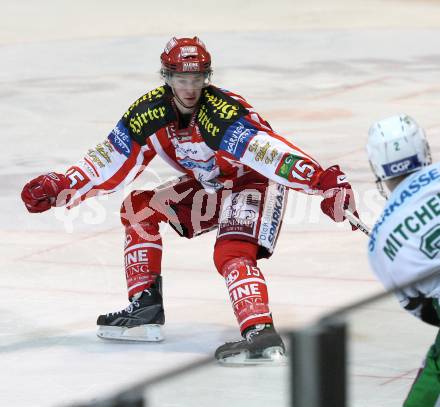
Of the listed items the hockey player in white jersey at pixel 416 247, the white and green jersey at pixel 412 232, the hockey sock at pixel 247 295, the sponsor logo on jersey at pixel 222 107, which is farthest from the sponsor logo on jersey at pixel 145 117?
the white and green jersey at pixel 412 232

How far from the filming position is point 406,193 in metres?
4.19

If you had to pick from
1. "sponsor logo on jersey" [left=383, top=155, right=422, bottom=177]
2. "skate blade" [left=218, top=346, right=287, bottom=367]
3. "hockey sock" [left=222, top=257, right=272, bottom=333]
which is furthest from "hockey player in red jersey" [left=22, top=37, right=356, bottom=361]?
"sponsor logo on jersey" [left=383, top=155, right=422, bottom=177]

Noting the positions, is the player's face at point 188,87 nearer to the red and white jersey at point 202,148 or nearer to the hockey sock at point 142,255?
the red and white jersey at point 202,148

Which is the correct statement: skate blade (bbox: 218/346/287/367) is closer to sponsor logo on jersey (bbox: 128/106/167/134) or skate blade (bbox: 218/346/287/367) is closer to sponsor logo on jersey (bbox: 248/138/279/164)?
sponsor logo on jersey (bbox: 248/138/279/164)

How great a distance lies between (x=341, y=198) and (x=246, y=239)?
0.60 metres

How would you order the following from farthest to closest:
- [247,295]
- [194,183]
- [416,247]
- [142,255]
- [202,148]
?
[194,183], [142,255], [202,148], [247,295], [416,247]

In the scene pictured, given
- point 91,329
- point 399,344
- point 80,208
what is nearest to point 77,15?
point 80,208

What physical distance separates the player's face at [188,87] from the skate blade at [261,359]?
8.05 ft

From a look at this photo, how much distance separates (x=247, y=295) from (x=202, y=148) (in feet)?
2.46

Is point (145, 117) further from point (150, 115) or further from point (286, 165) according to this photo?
point (286, 165)

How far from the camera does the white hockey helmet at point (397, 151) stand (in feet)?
14.3

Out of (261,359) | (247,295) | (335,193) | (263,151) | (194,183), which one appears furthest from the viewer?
(194,183)

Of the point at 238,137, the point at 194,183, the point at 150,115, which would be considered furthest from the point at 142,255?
the point at 238,137

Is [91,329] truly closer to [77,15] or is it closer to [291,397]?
[291,397]
